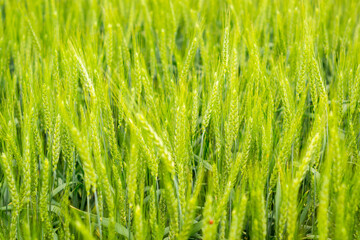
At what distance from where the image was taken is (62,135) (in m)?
1.24

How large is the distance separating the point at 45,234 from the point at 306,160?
75 centimetres

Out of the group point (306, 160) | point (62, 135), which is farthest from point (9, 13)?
point (306, 160)

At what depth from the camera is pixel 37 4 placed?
8.40 ft

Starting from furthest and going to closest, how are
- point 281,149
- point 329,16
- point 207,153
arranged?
point 329,16 → point 207,153 → point 281,149

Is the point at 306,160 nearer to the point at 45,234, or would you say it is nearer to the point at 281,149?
the point at 281,149

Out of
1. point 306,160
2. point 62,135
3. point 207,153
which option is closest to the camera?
point 306,160

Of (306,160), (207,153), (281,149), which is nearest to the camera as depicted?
(306,160)

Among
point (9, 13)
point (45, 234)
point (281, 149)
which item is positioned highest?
point (9, 13)

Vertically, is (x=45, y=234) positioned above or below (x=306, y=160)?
below

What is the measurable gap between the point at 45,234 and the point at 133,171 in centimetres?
39

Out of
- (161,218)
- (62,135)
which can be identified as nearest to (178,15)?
(62,135)

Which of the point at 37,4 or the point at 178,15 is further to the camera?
the point at 37,4

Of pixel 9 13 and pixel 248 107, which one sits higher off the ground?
pixel 9 13

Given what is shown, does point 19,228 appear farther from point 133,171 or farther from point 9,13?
point 9,13
